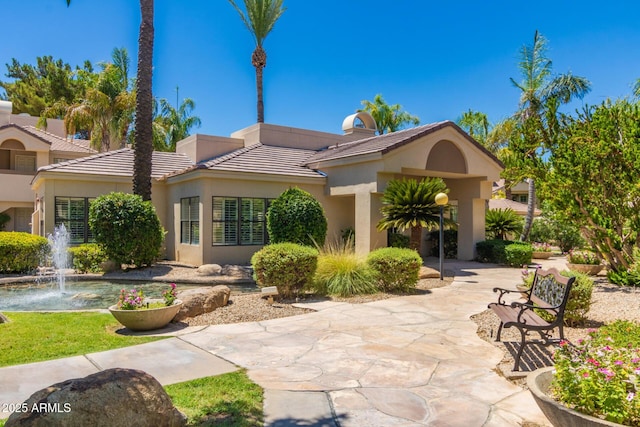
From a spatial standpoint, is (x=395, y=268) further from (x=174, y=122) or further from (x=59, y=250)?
(x=174, y=122)

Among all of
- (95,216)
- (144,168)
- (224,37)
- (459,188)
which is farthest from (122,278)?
(224,37)

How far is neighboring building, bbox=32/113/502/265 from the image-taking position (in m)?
16.2

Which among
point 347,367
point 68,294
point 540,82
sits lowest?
point 68,294

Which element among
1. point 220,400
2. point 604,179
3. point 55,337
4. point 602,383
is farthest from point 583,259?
point 55,337

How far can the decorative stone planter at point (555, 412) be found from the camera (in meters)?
3.08

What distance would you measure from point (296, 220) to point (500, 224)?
35.3 feet

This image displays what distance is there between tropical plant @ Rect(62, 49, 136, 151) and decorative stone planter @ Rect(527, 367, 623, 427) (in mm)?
26863

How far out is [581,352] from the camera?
12.3 feet

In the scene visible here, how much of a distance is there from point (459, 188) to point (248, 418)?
1696cm

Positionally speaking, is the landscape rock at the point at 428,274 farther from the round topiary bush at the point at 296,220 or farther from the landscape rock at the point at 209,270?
the landscape rock at the point at 209,270

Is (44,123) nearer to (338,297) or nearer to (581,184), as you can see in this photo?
(338,297)

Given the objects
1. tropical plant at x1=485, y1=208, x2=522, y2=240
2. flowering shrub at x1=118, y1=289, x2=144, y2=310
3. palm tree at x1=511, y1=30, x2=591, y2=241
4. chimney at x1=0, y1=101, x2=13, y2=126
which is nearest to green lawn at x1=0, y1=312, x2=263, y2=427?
flowering shrub at x1=118, y1=289, x2=144, y2=310

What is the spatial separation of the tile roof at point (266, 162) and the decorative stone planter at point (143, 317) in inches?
373

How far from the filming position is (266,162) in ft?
61.2
